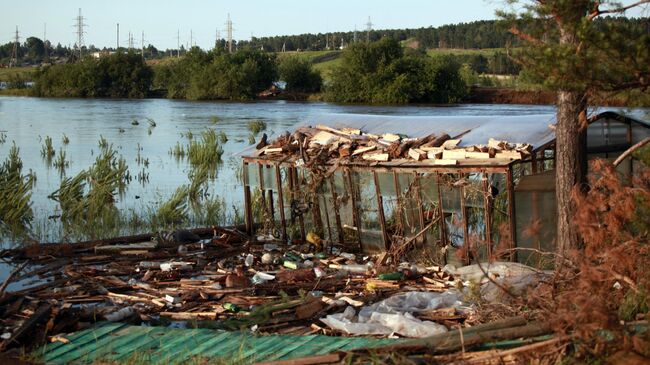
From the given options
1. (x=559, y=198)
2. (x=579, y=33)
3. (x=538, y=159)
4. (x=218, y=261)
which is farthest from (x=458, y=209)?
(x=579, y=33)

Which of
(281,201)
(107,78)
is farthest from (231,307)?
(107,78)

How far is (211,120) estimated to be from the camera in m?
47.2

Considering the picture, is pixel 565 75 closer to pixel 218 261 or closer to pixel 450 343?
pixel 450 343

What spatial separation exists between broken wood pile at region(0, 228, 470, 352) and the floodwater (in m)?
1.87

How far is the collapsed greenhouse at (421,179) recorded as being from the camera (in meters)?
13.1

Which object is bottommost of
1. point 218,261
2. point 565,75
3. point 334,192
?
point 218,261

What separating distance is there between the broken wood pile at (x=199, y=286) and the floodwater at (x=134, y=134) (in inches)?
73.7

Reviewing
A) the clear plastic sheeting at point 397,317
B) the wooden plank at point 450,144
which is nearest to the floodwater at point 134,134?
the wooden plank at point 450,144

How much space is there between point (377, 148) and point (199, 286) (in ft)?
13.9

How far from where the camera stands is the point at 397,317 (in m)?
9.83

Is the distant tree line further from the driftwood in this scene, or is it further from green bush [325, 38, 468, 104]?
the driftwood

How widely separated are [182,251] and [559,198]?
6.51 metres

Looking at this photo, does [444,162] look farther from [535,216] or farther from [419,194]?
[535,216]

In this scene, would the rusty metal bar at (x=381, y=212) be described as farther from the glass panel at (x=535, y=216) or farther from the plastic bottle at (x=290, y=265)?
the glass panel at (x=535, y=216)
